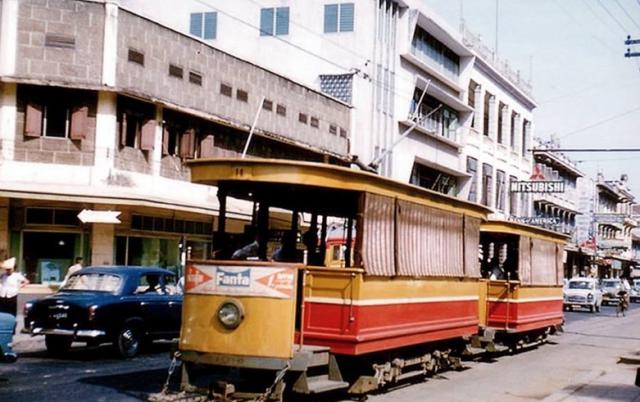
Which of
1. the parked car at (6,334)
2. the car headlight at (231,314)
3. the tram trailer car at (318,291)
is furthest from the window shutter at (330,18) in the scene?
the car headlight at (231,314)

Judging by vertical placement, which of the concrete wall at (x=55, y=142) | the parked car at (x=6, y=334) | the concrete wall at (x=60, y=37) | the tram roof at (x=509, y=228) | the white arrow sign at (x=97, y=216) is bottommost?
the parked car at (x=6, y=334)

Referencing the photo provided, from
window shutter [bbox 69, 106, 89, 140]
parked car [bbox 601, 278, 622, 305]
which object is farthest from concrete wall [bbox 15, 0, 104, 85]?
parked car [bbox 601, 278, 622, 305]

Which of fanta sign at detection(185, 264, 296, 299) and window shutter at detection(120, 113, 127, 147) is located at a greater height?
window shutter at detection(120, 113, 127, 147)

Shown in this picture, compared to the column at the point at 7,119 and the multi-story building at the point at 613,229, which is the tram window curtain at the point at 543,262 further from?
the multi-story building at the point at 613,229

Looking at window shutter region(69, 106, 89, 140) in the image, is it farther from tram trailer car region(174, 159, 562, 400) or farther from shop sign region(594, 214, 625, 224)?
shop sign region(594, 214, 625, 224)

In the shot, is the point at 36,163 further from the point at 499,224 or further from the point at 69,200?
the point at 499,224

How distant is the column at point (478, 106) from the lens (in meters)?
55.0

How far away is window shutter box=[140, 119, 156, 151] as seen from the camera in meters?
27.5

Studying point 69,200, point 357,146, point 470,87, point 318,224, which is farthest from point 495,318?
point 470,87

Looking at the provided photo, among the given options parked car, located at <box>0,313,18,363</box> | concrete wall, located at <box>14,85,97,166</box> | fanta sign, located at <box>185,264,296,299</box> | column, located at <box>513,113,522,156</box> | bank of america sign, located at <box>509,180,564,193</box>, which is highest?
column, located at <box>513,113,522,156</box>

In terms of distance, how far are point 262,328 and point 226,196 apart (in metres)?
2.15

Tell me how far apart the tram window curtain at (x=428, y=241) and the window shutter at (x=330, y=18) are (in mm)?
28721

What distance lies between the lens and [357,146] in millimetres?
41156

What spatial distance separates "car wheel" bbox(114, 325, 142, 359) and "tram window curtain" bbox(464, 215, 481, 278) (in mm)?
6226
